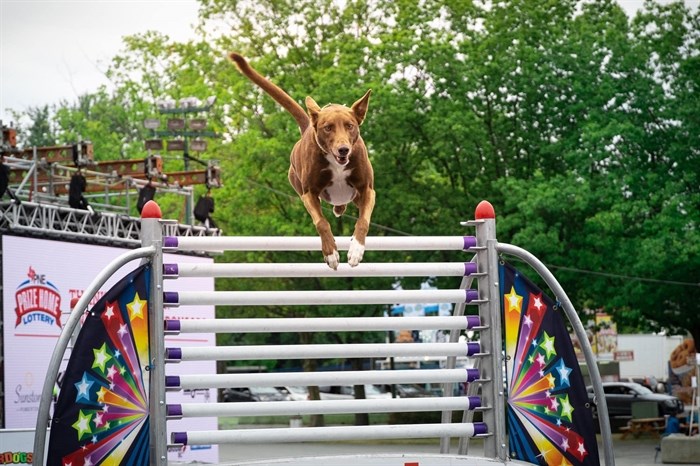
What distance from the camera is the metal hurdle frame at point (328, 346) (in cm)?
551

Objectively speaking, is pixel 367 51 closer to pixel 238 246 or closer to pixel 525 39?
pixel 525 39

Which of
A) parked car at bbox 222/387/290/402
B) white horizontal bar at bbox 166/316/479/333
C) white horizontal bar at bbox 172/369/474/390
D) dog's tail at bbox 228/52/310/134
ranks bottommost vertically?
parked car at bbox 222/387/290/402

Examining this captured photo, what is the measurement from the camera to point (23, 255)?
1969 cm

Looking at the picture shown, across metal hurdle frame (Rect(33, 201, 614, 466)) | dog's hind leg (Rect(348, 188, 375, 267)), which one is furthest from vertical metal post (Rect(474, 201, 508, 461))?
dog's hind leg (Rect(348, 188, 375, 267))

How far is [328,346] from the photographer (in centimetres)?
576

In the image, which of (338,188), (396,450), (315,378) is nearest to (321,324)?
(315,378)

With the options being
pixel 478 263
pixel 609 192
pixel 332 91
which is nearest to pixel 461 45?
pixel 332 91

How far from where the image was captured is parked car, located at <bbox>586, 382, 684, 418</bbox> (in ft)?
111

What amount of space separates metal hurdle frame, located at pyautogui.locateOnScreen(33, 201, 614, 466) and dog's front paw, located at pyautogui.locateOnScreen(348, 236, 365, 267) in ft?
0.13

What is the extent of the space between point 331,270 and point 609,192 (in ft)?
73.4

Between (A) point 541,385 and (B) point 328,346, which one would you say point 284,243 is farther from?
(A) point 541,385

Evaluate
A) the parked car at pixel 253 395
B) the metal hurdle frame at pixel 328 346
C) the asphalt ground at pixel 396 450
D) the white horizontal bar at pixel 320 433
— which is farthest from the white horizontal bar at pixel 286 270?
the parked car at pixel 253 395

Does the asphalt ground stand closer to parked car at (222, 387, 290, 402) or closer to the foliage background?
the foliage background

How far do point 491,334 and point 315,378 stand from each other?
106cm
